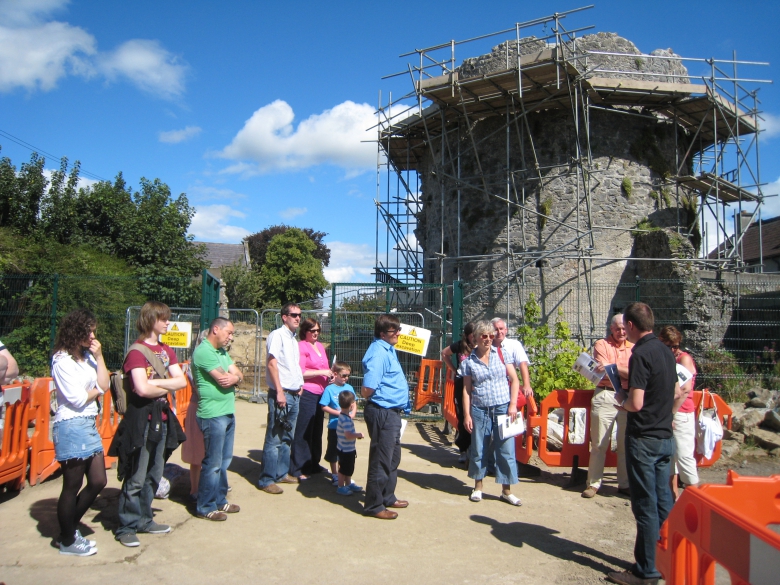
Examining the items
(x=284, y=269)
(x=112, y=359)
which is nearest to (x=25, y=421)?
(x=112, y=359)

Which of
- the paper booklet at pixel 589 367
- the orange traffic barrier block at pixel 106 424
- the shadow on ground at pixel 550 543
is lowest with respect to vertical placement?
the shadow on ground at pixel 550 543

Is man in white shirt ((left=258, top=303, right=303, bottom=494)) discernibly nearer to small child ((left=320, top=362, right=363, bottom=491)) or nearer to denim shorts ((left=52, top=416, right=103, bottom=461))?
small child ((left=320, top=362, right=363, bottom=491))

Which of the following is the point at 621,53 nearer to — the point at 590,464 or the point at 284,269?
the point at 590,464

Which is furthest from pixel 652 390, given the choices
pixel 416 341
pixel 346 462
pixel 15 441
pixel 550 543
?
pixel 15 441

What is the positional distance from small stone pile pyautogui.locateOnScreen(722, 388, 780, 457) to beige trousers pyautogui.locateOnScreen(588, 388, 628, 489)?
272 cm

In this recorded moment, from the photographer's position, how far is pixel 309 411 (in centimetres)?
614

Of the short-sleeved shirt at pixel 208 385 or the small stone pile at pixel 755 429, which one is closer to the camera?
the short-sleeved shirt at pixel 208 385

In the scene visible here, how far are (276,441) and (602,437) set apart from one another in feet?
10.6

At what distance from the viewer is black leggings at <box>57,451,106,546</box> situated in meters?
3.99

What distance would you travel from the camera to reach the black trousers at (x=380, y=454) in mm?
5047

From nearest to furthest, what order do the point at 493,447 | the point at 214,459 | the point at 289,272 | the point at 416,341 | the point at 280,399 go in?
the point at 214,459
the point at 280,399
the point at 493,447
the point at 416,341
the point at 289,272

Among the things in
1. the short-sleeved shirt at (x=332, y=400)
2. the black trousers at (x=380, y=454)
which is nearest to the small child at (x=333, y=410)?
the short-sleeved shirt at (x=332, y=400)

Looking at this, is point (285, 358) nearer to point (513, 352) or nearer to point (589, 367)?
point (513, 352)

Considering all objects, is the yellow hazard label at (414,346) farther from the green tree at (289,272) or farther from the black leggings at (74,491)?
the green tree at (289,272)
